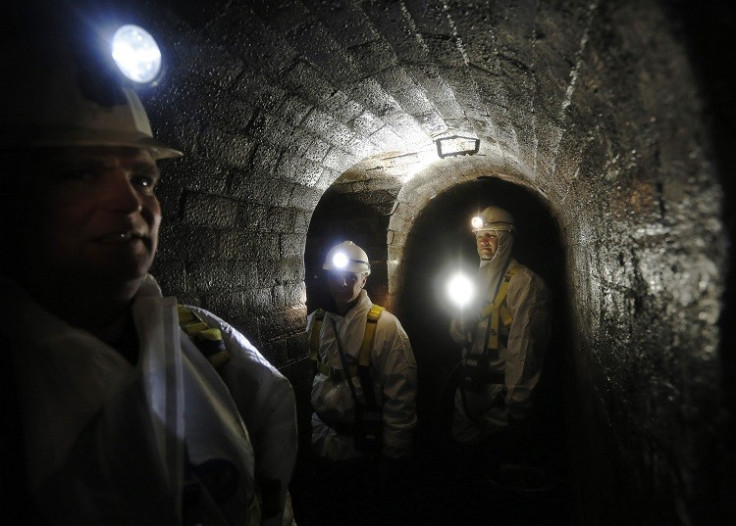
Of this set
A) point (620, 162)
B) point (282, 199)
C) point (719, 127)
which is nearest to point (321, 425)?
point (282, 199)

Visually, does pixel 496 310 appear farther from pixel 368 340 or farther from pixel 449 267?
pixel 449 267

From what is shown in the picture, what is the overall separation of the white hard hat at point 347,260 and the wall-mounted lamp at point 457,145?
1481mm

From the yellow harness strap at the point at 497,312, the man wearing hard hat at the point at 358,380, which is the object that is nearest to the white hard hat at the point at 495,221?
the yellow harness strap at the point at 497,312

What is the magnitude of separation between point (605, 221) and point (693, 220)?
0.83 m

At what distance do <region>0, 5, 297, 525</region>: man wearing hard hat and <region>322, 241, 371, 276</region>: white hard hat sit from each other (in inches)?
116

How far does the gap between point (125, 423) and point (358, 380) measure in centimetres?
295

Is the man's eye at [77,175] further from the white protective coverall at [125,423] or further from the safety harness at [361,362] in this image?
the safety harness at [361,362]

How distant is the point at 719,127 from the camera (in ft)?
1.94

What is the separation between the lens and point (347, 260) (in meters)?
4.40

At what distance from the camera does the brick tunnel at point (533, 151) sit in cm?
65

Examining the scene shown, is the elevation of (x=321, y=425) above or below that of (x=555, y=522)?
above

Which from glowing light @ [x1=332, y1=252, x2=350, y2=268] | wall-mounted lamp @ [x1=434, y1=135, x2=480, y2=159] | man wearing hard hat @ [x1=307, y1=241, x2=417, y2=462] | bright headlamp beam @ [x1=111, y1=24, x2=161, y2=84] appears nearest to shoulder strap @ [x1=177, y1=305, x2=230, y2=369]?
bright headlamp beam @ [x1=111, y1=24, x2=161, y2=84]

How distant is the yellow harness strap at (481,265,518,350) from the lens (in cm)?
469

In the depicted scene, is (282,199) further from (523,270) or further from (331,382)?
(523,270)
